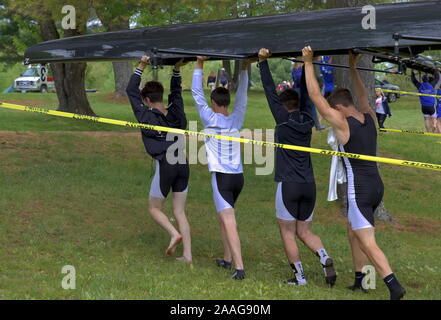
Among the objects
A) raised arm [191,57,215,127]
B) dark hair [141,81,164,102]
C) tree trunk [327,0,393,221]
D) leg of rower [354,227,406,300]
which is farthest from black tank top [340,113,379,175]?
tree trunk [327,0,393,221]

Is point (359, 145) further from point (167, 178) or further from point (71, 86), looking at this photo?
point (71, 86)

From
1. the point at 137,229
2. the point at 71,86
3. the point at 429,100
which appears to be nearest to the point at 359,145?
the point at 137,229

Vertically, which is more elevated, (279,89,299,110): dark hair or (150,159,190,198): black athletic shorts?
(279,89,299,110): dark hair

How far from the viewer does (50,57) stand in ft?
29.3

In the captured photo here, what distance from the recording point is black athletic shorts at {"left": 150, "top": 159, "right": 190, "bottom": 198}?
7656mm

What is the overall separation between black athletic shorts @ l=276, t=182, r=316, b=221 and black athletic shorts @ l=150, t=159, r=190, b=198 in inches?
53.1

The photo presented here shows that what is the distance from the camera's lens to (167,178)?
25.2 ft

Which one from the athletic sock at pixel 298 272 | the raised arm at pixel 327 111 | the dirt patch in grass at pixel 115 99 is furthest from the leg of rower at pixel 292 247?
the dirt patch in grass at pixel 115 99

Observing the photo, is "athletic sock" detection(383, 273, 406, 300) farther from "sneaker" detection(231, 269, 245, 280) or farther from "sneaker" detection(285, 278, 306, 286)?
"sneaker" detection(231, 269, 245, 280)

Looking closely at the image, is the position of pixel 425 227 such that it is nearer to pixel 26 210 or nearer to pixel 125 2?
pixel 26 210

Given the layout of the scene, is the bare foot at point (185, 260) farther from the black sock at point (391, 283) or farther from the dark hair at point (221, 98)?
the black sock at point (391, 283)

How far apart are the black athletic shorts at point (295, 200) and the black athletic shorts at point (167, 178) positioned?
1.35 meters

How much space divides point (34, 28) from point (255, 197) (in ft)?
31.5
